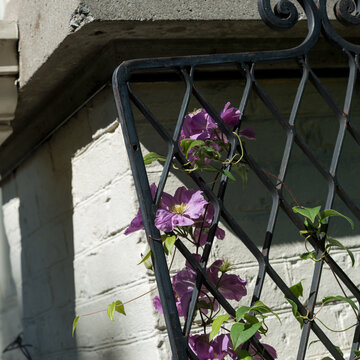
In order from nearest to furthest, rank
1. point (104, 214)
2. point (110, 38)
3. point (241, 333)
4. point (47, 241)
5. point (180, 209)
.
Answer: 1. point (241, 333)
2. point (180, 209)
3. point (110, 38)
4. point (104, 214)
5. point (47, 241)

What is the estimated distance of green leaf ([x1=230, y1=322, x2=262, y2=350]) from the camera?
3.59 feet

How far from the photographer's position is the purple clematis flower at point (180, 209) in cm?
115

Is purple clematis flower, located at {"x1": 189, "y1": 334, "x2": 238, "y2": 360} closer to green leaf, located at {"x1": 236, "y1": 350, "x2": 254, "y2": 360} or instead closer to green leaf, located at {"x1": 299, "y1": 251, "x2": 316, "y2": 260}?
green leaf, located at {"x1": 236, "y1": 350, "x2": 254, "y2": 360}

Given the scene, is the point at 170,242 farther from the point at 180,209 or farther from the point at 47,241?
the point at 47,241

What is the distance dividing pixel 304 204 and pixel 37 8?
85cm

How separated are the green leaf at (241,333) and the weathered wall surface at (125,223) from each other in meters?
0.52

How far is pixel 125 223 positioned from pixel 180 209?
53 cm

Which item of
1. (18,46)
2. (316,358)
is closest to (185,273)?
(316,358)

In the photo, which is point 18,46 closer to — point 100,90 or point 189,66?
point 100,90

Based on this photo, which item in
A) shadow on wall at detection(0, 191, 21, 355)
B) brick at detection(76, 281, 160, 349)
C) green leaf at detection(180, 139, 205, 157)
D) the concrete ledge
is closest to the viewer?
green leaf at detection(180, 139, 205, 157)

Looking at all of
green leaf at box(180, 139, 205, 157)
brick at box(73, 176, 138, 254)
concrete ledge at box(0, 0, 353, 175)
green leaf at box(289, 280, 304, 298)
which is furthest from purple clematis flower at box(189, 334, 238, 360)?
Result: concrete ledge at box(0, 0, 353, 175)

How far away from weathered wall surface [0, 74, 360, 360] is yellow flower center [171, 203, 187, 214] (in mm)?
464

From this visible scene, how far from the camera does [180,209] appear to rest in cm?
121

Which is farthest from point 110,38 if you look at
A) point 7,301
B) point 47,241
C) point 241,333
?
point 7,301
